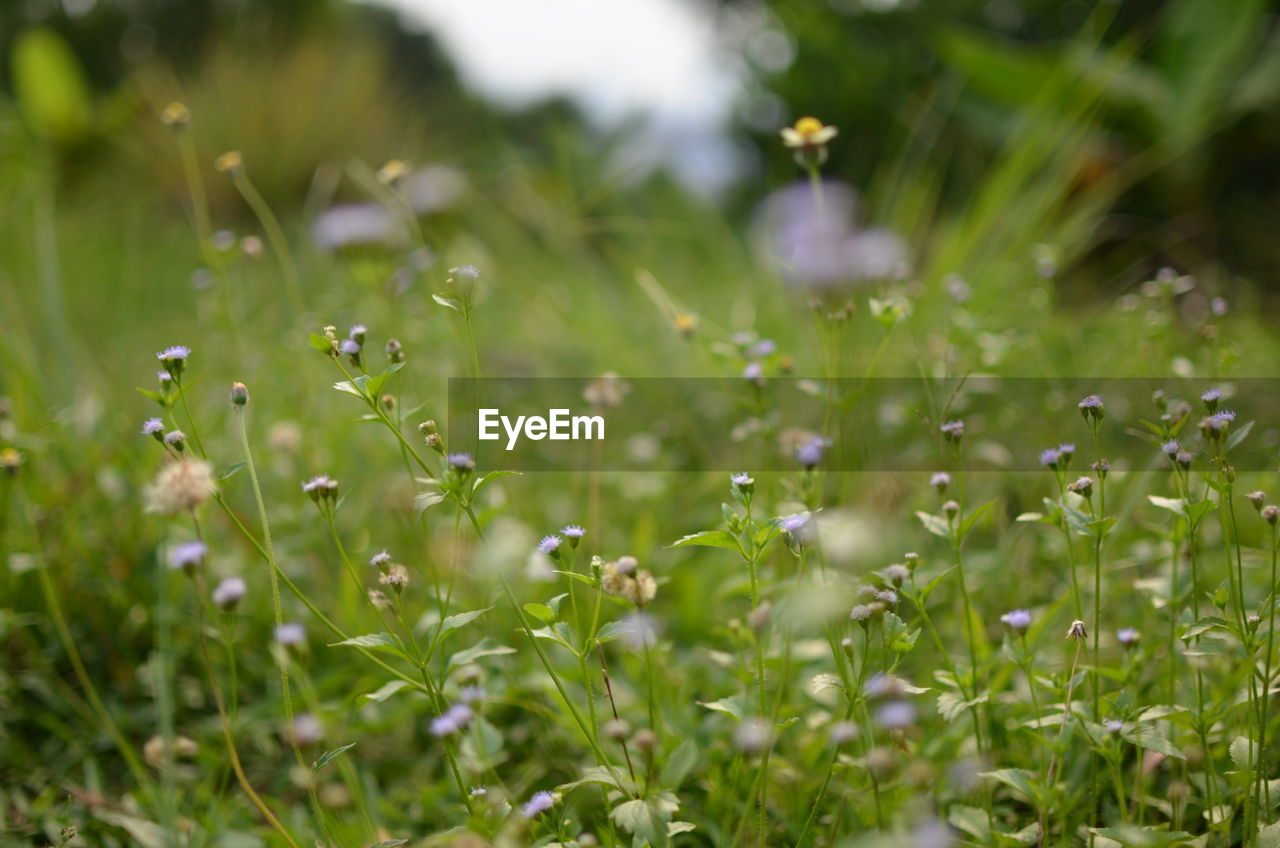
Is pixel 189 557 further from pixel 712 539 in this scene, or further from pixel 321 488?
pixel 712 539

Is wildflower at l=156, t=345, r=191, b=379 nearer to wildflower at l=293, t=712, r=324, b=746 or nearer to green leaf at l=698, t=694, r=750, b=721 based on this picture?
wildflower at l=293, t=712, r=324, b=746

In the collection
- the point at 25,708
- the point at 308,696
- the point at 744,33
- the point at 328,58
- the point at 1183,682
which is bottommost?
the point at 25,708

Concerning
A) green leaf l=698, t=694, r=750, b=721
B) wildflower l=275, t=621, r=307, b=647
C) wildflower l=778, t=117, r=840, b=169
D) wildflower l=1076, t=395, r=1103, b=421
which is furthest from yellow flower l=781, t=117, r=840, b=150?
wildflower l=275, t=621, r=307, b=647

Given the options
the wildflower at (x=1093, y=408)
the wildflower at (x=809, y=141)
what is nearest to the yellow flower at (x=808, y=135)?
the wildflower at (x=809, y=141)

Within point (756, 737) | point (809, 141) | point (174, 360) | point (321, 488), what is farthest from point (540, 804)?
point (809, 141)

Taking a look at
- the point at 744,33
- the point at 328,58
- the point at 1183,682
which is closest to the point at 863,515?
the point at 1183,682

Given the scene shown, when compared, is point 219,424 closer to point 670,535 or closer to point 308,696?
point 670,535
